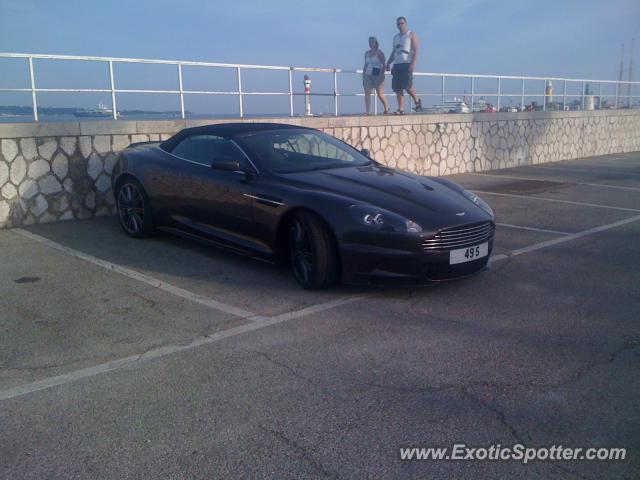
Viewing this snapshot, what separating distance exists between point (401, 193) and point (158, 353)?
2.59m

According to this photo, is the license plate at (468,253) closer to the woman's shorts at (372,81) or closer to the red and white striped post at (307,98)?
the red and white striped post at (307,98)

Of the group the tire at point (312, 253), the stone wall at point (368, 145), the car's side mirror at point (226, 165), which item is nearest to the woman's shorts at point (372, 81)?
the stone wall at point (368, 145)

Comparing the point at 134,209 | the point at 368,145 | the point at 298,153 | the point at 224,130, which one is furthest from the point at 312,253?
the point at 368,145

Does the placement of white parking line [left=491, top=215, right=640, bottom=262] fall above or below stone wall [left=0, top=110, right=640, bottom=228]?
below

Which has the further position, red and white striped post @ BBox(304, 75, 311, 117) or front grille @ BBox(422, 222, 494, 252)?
red and white striped post @ BBox(304, 75, 311, 117)

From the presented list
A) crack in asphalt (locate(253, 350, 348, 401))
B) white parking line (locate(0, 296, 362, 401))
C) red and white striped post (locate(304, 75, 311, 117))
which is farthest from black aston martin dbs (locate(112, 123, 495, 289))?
red and white striped post (locate(304, 75, 311, 117))

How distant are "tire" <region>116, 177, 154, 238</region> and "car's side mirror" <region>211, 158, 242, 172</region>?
4.92 ft

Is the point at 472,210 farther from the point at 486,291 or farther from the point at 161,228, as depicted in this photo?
the point at 161,228

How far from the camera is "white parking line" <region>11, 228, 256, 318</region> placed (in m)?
5.07

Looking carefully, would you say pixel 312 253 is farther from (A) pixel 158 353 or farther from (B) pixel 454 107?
(B) pixel 454 107

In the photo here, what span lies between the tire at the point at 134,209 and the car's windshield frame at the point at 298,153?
155 cm

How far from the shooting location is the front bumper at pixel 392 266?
16.5 ft

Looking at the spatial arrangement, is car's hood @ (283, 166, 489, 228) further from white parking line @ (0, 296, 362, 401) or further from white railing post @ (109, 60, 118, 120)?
white railing post @ (109, 60, 118, 120)

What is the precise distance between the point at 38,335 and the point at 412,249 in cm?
285
